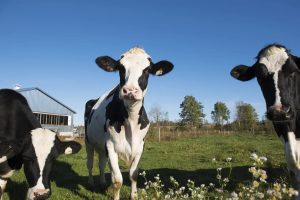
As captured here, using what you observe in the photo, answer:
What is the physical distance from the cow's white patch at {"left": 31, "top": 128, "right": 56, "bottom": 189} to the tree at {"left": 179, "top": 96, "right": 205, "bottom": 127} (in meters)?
64.3

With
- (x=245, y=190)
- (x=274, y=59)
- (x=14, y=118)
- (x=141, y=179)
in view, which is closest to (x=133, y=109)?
(x=14, y=118)

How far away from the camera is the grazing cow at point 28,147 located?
5977mm

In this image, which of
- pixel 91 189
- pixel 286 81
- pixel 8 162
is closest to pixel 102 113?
pixel 91 189

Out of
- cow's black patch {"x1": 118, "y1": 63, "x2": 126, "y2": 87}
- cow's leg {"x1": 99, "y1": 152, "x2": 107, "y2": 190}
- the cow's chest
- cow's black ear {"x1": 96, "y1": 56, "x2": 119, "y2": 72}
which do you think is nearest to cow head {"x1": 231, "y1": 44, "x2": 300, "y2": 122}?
cow's black patch {"x1": 118, "y1": 63, "x2": 126, "y2": 87}

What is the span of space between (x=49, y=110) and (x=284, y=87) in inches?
1798

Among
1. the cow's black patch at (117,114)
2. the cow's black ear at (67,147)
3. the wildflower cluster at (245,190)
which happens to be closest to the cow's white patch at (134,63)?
the cow's black patch at (117,114)

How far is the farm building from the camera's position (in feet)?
150

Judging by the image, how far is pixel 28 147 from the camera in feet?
20.3

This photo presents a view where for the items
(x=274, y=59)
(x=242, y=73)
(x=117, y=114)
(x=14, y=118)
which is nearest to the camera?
(x=274, y=59)

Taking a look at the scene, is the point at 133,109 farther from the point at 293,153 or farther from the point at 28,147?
the point at 293,153

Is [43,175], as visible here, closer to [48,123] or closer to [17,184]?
[17,184]

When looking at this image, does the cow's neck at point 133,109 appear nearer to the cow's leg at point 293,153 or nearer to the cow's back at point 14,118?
the cow's back at point 14,118

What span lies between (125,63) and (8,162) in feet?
9.58

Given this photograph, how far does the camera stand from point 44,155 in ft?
20.2
